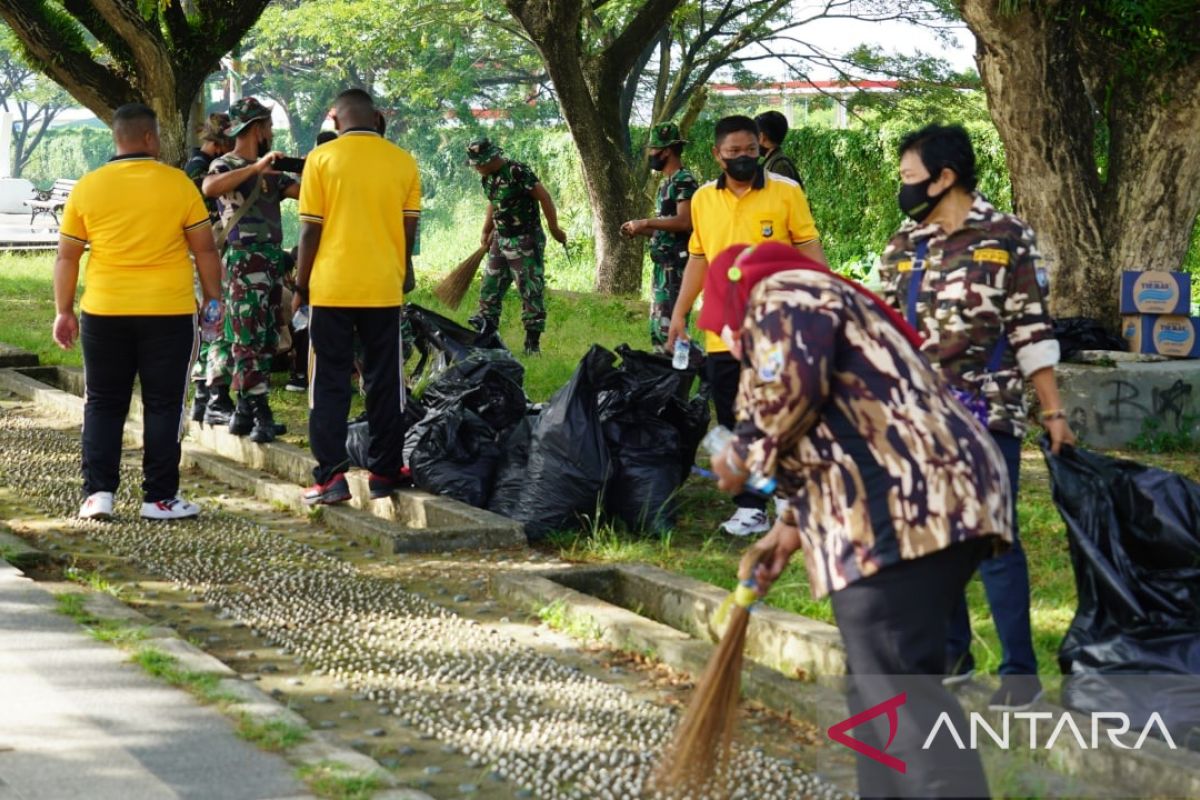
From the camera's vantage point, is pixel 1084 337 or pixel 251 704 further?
pixel 1084 337

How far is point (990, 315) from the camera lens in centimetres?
465

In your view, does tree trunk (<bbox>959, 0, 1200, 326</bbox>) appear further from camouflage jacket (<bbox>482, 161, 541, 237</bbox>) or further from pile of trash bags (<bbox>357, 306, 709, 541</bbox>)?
camouflage jacket (<bbox>482, 161, 541, 237</bbox>)

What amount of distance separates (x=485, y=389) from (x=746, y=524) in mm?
1594

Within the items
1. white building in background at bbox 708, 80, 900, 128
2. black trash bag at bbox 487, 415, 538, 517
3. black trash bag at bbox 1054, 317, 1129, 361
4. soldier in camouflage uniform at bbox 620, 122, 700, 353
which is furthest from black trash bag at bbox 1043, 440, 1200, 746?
white building in background at bbox 708, 80, 900, 128

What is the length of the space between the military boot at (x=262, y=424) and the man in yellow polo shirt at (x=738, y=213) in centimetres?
316

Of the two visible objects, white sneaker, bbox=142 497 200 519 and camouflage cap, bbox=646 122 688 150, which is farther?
camouflage cap, bbox=646 122 688 150

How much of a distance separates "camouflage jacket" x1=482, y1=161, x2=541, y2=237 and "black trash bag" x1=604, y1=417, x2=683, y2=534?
5233mm

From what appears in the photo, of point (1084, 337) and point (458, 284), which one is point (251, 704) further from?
point (458, 284)

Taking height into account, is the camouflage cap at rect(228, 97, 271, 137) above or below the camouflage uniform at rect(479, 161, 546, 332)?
above

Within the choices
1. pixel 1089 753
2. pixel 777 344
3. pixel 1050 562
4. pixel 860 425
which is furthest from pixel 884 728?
pixel 1050 562

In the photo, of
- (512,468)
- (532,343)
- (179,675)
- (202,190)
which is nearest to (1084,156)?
(512,468)

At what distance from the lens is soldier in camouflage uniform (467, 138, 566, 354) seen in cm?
1227

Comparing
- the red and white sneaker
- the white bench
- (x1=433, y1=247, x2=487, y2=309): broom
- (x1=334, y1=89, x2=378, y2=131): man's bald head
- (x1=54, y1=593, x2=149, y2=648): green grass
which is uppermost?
the white bench

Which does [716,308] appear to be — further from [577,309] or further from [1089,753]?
[577,309]
